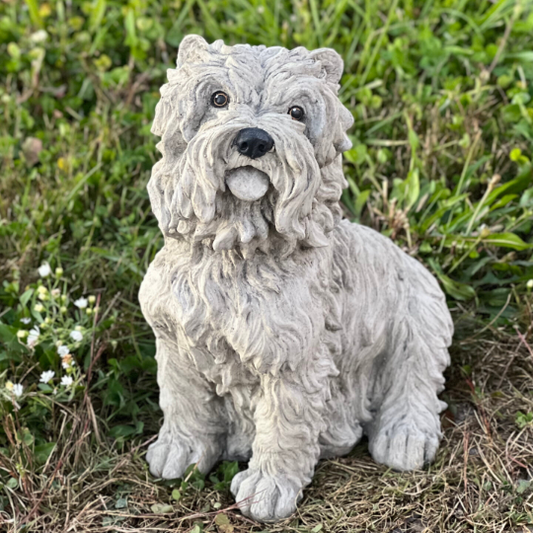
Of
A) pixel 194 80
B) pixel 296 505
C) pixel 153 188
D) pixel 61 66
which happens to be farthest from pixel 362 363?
pixel 61 66

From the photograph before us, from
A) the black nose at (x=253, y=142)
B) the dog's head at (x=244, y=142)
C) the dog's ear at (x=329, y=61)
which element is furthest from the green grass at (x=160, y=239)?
the dog's ear at (x=329, y=61)

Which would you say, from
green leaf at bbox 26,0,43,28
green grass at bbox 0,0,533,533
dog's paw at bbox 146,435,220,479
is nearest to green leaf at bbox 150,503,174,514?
green grass at bbox 0,0,533,533

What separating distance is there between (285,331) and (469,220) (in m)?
1.54

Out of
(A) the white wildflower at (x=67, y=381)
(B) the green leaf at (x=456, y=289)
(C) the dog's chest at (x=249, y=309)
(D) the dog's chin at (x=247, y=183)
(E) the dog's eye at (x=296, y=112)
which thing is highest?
(E) the dog's eye at (x=296, y=112)

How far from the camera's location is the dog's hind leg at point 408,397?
273 cm

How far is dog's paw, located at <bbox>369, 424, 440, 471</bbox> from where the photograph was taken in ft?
8.94

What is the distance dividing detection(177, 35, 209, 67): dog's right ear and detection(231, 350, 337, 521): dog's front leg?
925 mm

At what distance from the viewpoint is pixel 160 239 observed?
11.8ft

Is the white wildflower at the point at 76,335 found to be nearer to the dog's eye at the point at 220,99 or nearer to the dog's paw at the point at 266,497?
the dog's paw at the point at 266,497

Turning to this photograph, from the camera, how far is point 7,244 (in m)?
3.57

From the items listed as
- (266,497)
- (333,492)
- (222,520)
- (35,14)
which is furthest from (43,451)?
(35,14)

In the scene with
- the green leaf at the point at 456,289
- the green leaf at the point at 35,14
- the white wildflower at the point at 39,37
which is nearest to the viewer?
the green leaf at the point at 456,289

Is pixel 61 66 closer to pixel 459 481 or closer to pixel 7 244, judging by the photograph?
pixel 7 244

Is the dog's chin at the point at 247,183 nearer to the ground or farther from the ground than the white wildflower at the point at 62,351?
farther from the ground
